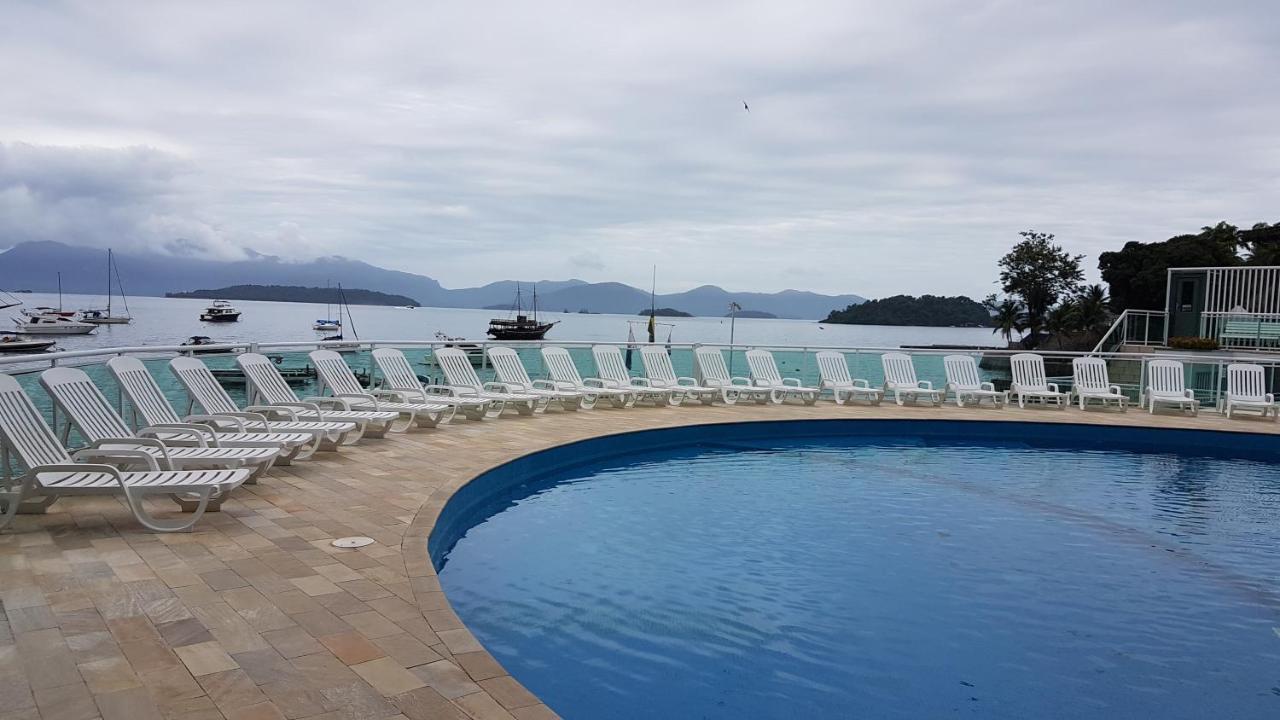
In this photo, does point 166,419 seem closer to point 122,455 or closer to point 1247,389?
point 122,455

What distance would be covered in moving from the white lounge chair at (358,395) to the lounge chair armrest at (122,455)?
273 cm

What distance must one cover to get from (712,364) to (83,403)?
28.2 feet

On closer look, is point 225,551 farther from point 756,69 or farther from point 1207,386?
point 1207,386

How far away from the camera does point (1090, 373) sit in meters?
13.0

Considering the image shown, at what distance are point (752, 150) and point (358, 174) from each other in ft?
39.9

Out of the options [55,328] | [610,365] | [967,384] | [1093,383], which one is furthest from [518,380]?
[55,328]

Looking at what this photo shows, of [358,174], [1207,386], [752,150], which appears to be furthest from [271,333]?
[1207,386]

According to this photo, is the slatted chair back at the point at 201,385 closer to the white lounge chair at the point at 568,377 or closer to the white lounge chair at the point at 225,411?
the white lounge chair at the point at 225,411

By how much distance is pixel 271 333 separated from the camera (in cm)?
9594

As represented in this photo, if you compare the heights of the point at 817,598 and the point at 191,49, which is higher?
the point at 191,49

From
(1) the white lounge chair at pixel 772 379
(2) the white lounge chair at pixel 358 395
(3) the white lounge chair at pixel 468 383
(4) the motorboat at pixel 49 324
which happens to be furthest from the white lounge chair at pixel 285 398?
(4) the motorboat at pixel 49 324

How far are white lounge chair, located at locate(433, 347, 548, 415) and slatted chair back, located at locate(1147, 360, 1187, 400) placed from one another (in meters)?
9.73

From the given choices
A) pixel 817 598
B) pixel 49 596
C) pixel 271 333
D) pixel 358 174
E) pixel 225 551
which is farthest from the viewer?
pixel 271 333

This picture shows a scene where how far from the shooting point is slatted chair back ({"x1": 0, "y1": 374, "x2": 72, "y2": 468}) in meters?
4.39
